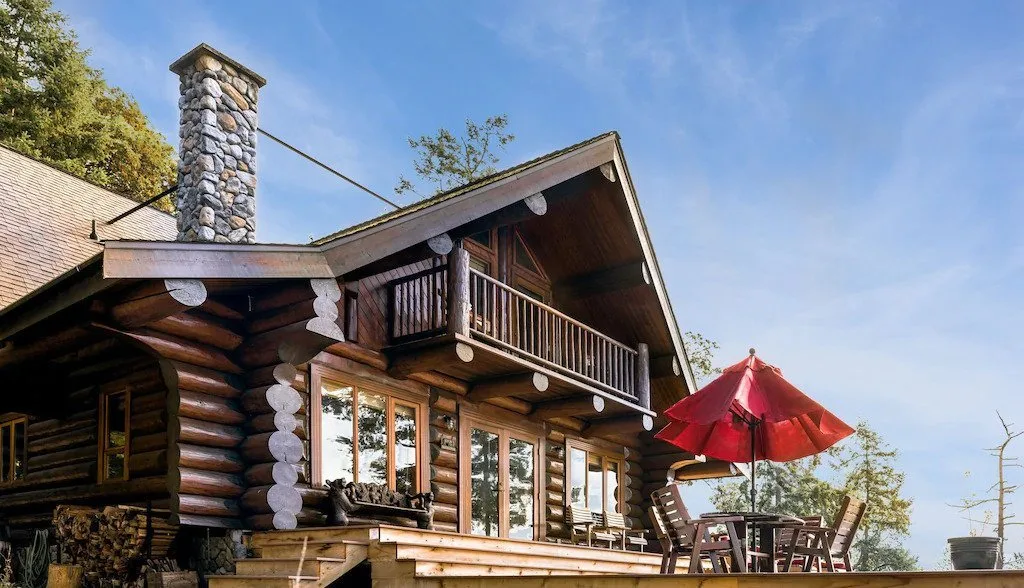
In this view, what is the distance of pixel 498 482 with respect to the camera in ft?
44.8

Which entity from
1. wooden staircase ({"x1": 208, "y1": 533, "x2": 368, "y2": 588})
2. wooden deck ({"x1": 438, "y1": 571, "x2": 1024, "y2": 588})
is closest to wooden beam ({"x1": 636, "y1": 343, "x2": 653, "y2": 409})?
wooden staircase ({"x1": 208, "y1": 533, "x2": 368, "y2": 588})

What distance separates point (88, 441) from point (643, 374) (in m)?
7.79

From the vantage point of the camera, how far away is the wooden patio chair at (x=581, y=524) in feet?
48.4

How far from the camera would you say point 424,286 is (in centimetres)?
1330

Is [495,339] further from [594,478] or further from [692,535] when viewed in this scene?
[594,478]

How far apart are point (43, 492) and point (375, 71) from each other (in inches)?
2424

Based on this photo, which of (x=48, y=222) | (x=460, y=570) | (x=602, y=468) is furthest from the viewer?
(x=48, y=222)

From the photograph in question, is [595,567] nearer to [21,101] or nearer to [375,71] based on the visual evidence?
[21,101]

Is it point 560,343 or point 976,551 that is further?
point 560,343

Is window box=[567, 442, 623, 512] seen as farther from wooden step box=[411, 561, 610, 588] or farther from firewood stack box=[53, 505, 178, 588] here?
firewood stack box=[53, 505, 178, 588]

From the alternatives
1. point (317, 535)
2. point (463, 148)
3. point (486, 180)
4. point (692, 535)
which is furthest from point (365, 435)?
point (463, 148)

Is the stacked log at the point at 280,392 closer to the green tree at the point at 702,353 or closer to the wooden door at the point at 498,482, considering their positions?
the wooden door at the point at 498,482

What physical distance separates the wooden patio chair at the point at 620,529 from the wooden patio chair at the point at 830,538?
4449 mm

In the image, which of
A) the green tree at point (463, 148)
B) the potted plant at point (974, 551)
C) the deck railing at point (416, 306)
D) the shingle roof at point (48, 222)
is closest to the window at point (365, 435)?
the deck railing at point (416, 306)
